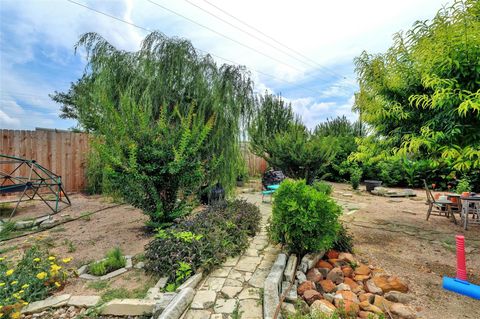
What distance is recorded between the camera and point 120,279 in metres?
2.50

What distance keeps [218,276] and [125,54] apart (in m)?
5.44

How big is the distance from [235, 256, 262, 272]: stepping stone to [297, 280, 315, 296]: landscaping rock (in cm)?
54

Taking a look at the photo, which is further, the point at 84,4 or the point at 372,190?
the point at 372,190

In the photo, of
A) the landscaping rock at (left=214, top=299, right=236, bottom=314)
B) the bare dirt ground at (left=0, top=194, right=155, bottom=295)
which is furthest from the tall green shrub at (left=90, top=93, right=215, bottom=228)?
the landscaping rock at (left=214, top=299, right=236, bottom=314)

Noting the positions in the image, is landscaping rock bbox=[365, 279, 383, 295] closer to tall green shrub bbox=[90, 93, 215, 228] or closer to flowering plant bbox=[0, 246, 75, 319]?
tall green shrub bbox=[90, 93, 215, 228]

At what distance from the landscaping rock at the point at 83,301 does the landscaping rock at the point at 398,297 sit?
274 cm

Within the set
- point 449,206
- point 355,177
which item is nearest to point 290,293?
point 449,206

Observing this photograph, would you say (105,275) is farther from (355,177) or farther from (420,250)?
(355,177)

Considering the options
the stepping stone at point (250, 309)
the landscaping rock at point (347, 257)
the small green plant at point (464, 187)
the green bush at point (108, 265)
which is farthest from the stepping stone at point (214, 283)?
the small green plant at point (464, 187)

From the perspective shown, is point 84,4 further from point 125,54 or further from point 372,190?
point 372,190

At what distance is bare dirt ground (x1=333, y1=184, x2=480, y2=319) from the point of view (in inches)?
92.8

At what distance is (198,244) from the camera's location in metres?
2.74

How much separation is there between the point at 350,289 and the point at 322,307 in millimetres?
643

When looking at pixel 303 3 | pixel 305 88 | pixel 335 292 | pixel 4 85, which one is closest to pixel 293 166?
pixel 303 3
